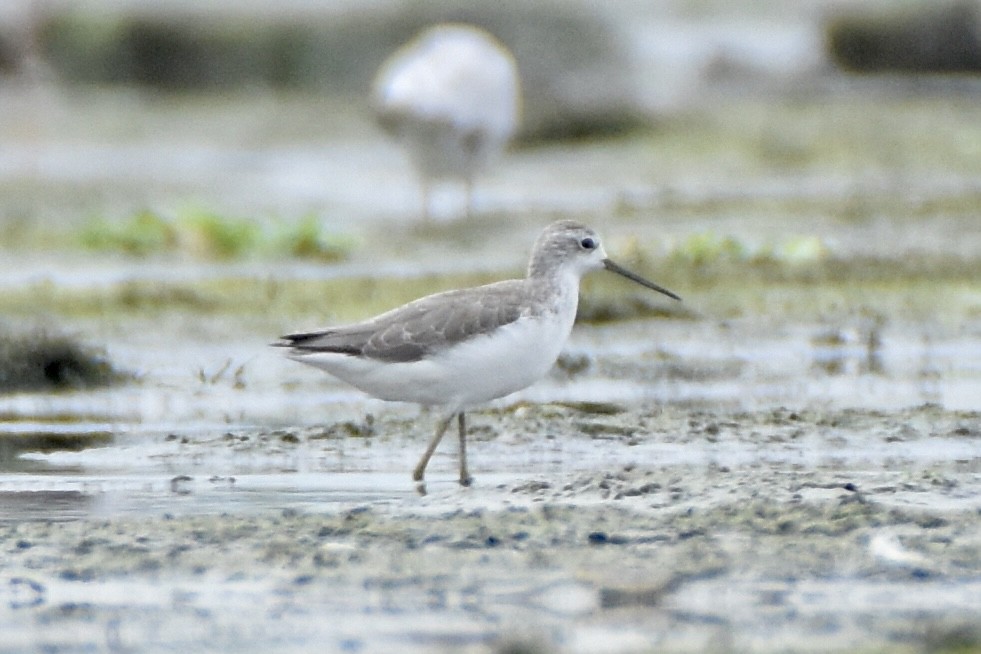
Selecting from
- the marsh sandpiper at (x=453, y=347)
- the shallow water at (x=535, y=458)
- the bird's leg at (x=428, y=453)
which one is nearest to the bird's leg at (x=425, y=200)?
the shallow water at (x=535, y=458)

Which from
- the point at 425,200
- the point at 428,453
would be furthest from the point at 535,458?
the point at 425,200

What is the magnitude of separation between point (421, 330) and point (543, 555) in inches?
68.4

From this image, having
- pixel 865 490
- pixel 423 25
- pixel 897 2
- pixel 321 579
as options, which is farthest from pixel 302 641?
pixel 897 2

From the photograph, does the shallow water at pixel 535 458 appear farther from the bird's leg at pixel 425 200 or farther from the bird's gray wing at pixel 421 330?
the bird's gray wing at pixel 421 330

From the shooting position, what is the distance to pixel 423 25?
2698cm

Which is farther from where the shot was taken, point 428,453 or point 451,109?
point 451,109

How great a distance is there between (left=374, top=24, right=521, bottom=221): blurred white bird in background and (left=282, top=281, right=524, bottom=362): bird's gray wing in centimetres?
820

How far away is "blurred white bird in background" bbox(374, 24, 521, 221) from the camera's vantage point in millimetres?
16328

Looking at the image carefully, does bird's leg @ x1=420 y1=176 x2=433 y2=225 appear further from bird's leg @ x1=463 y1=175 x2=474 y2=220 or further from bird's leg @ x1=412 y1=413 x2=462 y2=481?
bird's leg @ x1=412 y1=413 x2=462 y2=481

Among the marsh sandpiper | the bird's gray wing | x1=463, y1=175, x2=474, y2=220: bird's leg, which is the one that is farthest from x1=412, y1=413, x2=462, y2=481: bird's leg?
x1=463, y1=175, x2=474, y2=220: bird's leg

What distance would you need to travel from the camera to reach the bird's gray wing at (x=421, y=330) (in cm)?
792

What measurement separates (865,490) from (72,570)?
291 cm

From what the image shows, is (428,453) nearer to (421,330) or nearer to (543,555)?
(421,330)

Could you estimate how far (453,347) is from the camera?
7.90 m
